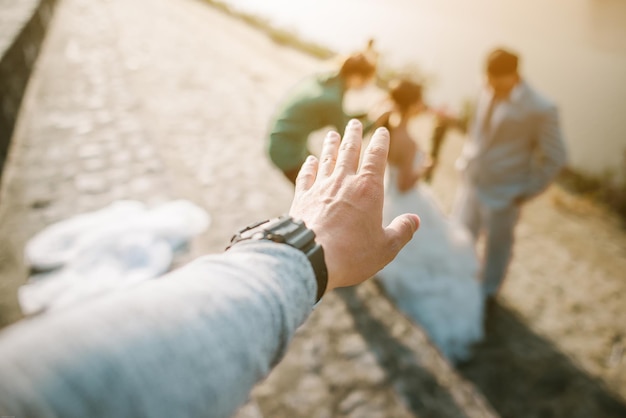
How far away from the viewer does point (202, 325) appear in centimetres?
57

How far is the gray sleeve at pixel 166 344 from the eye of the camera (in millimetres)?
426

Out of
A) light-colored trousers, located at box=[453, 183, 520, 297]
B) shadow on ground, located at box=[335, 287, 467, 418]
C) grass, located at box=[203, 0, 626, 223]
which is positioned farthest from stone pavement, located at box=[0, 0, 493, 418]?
grass, located at box=[203, 0, 626, 223]

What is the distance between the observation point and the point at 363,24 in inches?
774

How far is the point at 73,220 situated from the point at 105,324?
3.04 metres

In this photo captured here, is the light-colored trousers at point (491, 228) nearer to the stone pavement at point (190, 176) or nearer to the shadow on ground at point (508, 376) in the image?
the shadow on ground at point (508, 376)

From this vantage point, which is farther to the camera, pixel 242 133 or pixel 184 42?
pixel 184 42

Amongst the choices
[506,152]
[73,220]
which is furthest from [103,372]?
[506,152]

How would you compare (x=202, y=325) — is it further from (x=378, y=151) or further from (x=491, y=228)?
(x=491, y=228)

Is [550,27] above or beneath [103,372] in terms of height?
above

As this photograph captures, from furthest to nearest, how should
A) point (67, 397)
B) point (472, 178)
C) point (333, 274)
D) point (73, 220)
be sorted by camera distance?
1. point (472, 178)
2. point (73, 220)
3. point (333, 274)
4. point (67, 397)

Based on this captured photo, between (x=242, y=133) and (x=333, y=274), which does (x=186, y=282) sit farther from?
(x=242, y=133)

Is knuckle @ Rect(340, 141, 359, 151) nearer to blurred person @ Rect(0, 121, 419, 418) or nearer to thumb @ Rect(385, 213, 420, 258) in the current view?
blurred person @ Rect(0, 121, 419, 418)

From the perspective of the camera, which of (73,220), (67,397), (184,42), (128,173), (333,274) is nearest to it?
(67,397)

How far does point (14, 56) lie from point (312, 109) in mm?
3471
